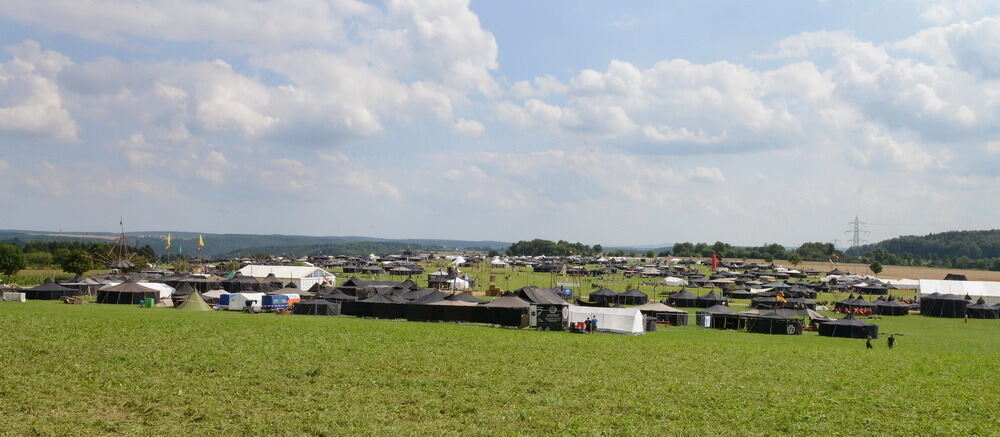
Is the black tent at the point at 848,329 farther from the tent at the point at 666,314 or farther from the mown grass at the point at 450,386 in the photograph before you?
the mown grass at the point at 450,386

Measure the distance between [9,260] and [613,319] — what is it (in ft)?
288

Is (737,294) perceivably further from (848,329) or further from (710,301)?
(848,329)

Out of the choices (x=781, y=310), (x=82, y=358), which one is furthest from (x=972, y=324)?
(x=82, y=358)

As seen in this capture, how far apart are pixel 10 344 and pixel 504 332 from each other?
21.3 meters

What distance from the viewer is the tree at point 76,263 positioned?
104812 mm

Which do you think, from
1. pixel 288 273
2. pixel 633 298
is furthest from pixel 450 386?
pixel 288 273

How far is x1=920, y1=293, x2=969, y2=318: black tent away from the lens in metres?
68.7

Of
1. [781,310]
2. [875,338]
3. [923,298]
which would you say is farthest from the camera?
[923,298]

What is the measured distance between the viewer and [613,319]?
1689 inches

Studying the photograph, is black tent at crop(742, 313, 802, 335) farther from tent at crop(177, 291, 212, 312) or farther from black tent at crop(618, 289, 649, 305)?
tent at crop(177, 291, 212, 312)

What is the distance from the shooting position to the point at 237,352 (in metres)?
25.0

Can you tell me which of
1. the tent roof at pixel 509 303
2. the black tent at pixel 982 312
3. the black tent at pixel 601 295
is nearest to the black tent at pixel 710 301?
the black tent at pixel 601 295

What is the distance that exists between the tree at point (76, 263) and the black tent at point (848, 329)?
94.7m

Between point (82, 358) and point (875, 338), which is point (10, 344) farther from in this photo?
point (875, 338)
